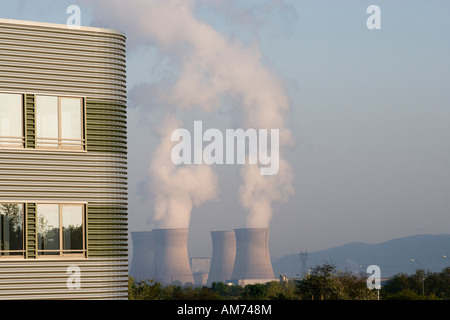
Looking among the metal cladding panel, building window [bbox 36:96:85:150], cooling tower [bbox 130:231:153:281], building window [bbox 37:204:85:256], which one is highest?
the metal cladding panel

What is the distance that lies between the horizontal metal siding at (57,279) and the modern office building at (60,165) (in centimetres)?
3

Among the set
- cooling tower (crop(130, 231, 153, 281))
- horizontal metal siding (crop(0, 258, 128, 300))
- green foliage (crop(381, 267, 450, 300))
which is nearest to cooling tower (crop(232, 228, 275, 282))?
cooling tower (crop(130, 231, 153, 281))

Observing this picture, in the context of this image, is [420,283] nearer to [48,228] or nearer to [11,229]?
[48,228]

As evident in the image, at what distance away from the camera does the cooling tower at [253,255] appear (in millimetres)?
146125

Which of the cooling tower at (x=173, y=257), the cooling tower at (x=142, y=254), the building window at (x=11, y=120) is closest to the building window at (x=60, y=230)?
the building window at (x=11, y=120)

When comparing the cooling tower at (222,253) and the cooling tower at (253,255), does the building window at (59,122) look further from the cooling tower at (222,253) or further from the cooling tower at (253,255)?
the cooling tower at (222,253)

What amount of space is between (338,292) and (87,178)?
182ft

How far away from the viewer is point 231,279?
552 ft

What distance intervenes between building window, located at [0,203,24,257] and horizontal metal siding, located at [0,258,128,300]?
1.09ft

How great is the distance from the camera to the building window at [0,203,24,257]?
21.0 metres

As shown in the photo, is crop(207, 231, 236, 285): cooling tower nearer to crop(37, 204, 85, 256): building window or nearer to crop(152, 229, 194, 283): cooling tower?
crop(152, 229, 194, 283): cooling tower

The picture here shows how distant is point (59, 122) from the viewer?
21.8m
